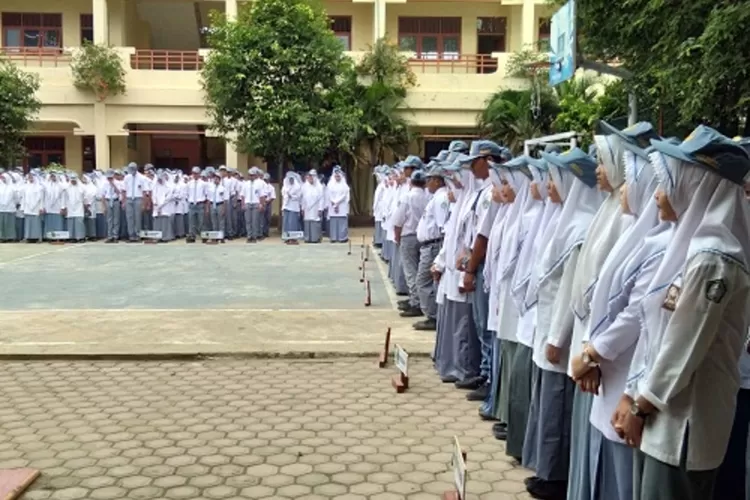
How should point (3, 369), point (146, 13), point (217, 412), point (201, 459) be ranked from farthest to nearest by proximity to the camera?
1. point (146, 13)
2. point (3, 369)
3. point (217, 412)
4. point (201, 459)

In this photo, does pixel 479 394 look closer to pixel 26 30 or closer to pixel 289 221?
pixel 289 221

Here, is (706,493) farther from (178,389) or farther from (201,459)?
(178,389)

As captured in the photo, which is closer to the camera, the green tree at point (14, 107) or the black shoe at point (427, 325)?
the black shoe at point (427, 325)

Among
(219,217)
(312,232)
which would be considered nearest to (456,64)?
(312,232)

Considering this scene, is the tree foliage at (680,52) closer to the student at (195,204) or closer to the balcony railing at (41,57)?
the student at (195,204)

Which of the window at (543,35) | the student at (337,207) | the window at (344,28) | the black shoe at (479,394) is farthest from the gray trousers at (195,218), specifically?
the black shoe at (479,394)

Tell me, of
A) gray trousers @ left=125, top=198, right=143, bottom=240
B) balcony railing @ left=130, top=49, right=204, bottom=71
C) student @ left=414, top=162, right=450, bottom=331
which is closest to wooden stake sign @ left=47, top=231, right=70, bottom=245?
gray trousers @ left=125, top=198, right=143, bottom=240

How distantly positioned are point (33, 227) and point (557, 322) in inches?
669

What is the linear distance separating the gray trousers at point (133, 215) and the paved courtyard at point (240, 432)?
38.4ft

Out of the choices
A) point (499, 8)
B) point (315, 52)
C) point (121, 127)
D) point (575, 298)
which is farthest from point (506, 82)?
point (575, 298)

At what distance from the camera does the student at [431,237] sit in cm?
739

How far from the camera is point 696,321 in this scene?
238cm

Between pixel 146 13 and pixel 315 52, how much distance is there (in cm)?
974

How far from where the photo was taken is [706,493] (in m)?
2.51
